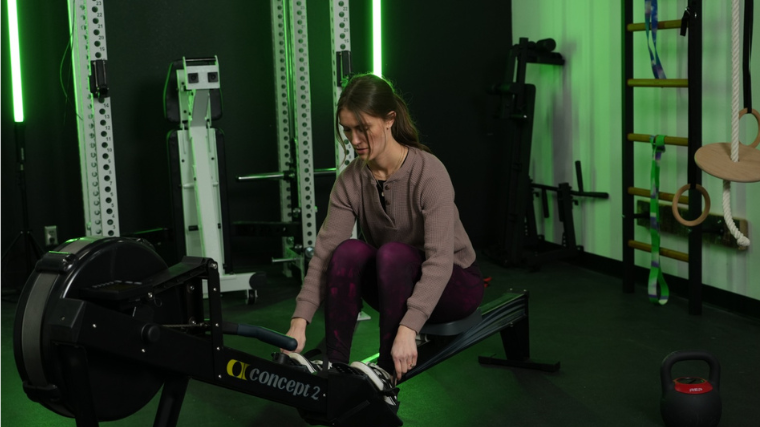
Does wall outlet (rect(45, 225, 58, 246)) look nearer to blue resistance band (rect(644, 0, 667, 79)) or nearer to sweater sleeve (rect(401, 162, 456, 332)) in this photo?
sweater sleeve (rect(401, 162, 456, 332))

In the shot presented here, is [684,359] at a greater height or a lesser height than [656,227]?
lesser

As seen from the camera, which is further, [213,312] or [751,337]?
[751,337]

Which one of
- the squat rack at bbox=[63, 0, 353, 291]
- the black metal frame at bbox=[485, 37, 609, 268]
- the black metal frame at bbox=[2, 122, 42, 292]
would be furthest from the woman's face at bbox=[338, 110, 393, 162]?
the black metal frame at bbox=[2, 122, 42, 292]

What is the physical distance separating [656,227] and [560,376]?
1.18 m

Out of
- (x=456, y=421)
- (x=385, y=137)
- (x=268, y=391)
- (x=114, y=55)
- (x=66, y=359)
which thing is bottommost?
(x=456, y=421)

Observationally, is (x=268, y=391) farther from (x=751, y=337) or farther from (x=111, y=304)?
(x=751, y=337)

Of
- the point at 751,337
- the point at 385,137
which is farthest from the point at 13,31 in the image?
the point at 751,337

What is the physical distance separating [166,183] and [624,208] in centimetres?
251

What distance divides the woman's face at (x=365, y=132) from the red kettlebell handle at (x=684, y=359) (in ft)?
3.24

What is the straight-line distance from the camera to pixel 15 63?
384cm

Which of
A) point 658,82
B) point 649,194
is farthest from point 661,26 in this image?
point 649,194

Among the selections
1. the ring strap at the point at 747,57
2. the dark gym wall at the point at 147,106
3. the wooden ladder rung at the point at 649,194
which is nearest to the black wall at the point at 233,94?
the dark gym wall at the point at 147,106

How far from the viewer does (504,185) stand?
459 centimetres

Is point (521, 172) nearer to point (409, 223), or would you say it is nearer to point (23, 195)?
point (409, 223)
